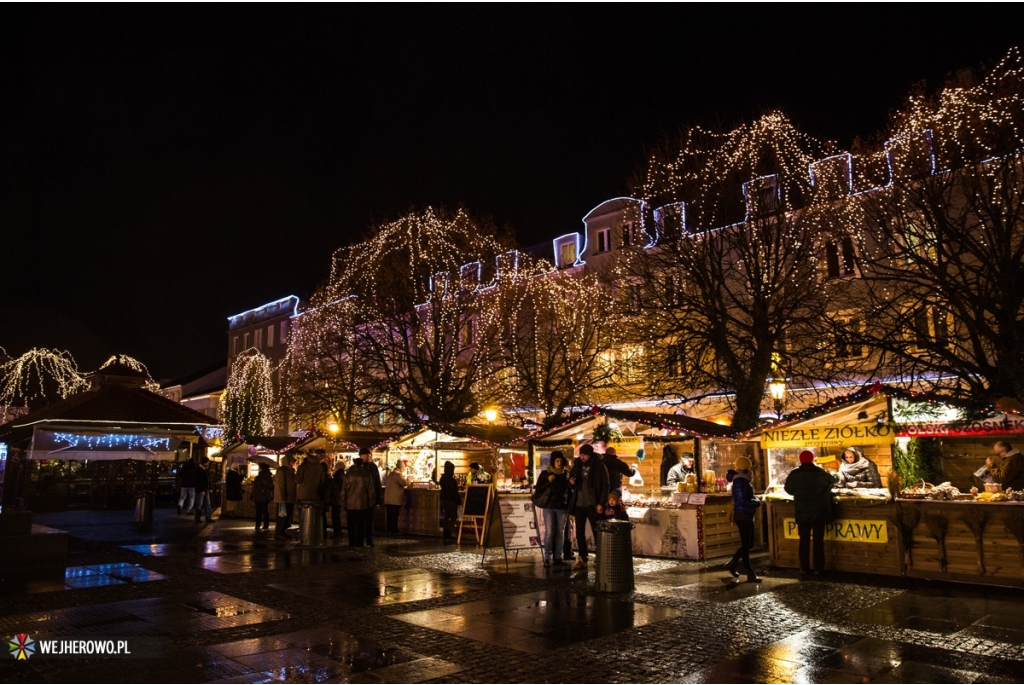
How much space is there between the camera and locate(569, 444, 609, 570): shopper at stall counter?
11.7 metres

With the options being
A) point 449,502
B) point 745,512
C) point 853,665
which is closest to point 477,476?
point 449,502

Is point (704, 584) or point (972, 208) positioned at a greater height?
point (972, 208)

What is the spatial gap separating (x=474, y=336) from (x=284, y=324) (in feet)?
79.2

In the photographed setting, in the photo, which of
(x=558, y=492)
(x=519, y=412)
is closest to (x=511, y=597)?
(x=558, y=492)

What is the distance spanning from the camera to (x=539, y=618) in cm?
828

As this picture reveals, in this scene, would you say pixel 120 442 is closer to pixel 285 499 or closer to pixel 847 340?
pixel 285 499

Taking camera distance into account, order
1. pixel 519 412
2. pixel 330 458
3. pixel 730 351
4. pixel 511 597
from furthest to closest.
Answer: pixel 519 412 < pixel 330 458 < pixel 730 351 < pixel 511 597

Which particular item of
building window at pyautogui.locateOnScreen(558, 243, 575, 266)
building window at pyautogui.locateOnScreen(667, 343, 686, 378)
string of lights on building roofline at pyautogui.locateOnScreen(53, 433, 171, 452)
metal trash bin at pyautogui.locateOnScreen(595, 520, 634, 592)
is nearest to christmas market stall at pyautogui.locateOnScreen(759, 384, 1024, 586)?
metal trash bin at pyautogui.locateOnScreen(595, 520, 634, 592)

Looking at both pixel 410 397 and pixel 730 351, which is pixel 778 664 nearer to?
pixel 730 351

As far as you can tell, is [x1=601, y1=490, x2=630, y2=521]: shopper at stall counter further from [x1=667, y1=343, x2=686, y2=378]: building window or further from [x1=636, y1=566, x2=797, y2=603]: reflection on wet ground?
[x1=667, y1=343, x2=686, y2=378]: building window

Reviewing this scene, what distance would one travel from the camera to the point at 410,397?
93.6ft

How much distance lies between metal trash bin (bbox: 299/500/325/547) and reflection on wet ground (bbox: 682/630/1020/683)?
10.7 m

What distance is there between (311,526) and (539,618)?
8.52 metres

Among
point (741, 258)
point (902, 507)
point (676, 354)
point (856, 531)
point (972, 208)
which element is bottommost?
point (856, 531)
